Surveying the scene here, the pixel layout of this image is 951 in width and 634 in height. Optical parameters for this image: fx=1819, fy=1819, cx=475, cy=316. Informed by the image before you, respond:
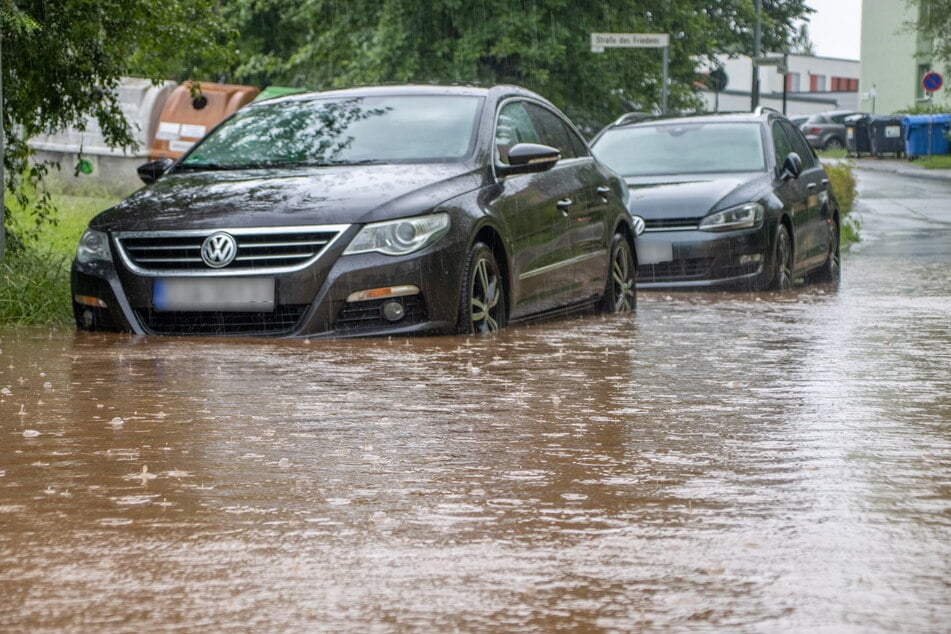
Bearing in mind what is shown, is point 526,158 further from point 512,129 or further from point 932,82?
point 932,82

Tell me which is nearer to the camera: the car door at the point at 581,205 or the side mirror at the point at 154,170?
the side mirror at the point at 154,170

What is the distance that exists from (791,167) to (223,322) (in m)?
6.98

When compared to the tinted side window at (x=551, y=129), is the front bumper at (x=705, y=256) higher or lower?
lower

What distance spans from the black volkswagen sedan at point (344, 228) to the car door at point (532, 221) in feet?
0.05

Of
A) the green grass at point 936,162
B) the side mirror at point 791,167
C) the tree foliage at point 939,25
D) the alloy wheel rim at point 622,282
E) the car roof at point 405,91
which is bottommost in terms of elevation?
the green grass at point 936,162

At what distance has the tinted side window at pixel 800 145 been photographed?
16.6 m

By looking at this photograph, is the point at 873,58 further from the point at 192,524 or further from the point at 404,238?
the point at 192,524

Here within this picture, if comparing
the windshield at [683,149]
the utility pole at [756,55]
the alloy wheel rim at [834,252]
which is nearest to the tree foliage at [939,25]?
the utility pole at [756,55]

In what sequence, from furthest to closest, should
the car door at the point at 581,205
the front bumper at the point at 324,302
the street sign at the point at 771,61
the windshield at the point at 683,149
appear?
the street sign at the point at 771,61 → the windshield at the point at 683,149 → the car door at the point at 581,205 → the front bumper at the point at 324,302

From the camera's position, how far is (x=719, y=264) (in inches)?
558

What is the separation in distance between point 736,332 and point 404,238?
221 cm

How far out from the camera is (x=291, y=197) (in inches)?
361

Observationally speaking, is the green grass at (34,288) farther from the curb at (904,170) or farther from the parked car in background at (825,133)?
the parked car in background at (825,133)

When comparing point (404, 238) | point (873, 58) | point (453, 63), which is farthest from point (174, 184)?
point (873, 58)
